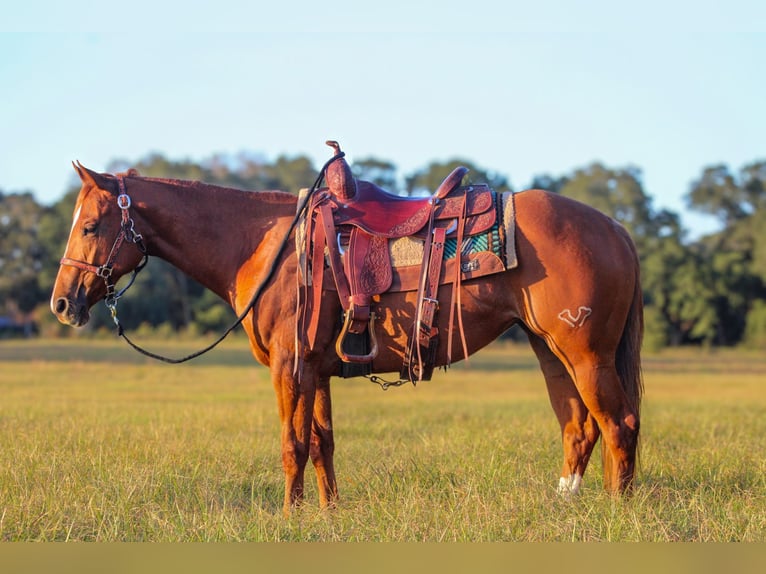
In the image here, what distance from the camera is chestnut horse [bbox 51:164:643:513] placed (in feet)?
19.1

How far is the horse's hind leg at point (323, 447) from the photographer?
6.15m

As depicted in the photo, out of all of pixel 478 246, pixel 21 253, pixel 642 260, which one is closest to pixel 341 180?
pixel 478 246

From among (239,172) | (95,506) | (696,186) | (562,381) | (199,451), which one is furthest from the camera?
(239,172)

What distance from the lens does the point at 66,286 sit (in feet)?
19.7

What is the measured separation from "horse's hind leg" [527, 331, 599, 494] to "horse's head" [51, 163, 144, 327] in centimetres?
311

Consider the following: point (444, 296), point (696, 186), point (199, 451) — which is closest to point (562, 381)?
point (444, 296)

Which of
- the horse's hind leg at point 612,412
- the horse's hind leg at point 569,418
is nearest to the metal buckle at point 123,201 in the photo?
the horse's hind leg at point 569,418

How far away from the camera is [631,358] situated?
20.4 ft

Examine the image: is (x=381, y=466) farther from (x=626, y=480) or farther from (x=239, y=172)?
(x=239, y=172)

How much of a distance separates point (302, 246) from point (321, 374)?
0.92m

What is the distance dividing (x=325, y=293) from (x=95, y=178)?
5.97 ft

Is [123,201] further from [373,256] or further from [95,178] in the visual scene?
[373,256]

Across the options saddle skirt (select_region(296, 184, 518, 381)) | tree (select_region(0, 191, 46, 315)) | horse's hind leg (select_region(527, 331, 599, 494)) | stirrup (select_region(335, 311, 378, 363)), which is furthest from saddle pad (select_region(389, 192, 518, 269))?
tree (select_region(0, 191, 46, 315))

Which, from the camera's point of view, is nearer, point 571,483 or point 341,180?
point 341,180
